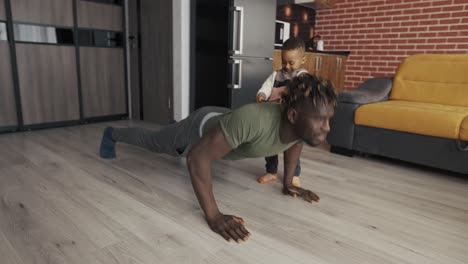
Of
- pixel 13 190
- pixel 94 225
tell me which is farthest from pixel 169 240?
pixel 13 190

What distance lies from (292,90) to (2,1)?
297 cm

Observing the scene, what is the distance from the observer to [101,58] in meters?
3.57

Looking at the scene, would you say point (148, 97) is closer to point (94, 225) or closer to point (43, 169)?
point (43, 169)

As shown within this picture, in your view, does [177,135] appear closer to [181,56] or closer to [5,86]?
[181,56]

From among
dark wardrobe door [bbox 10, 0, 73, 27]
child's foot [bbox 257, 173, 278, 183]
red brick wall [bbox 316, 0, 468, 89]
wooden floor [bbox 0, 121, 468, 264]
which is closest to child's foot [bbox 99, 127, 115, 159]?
wooden floor [bbox 0, 121, 468, 264]

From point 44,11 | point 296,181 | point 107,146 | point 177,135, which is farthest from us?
point 44,11

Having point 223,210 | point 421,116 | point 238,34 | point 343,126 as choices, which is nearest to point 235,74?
point 238,34

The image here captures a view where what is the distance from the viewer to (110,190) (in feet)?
5.55

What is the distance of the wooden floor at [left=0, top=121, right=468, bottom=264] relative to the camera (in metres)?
1.14

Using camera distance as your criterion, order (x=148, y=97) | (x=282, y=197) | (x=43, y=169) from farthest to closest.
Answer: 1. (x=148, y=97)
2. (x=43, y=169)
3. (x=282, y=197)

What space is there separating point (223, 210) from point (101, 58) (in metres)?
2.81

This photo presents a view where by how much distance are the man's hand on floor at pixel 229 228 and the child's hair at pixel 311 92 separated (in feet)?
1.68

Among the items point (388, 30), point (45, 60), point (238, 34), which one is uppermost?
point (388, 30)

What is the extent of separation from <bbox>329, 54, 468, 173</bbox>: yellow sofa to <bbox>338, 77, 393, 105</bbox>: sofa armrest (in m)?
0.01
